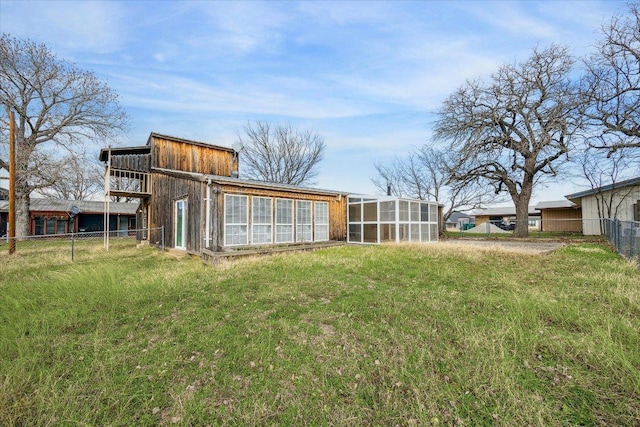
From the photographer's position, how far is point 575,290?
530 cm

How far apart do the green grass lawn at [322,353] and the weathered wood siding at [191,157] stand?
36.9 feet

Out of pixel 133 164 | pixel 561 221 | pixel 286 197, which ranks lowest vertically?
pixel 561 221

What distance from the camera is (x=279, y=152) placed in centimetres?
2672

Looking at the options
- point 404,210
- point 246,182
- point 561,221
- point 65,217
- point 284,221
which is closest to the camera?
point 246,182

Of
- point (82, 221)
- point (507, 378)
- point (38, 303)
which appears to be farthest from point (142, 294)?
point (82, 221)

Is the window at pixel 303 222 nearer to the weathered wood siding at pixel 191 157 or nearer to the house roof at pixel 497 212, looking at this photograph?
the weathered wood siding at pixel 191 157

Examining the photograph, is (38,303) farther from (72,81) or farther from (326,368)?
(72,81)

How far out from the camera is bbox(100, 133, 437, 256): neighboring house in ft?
32.8

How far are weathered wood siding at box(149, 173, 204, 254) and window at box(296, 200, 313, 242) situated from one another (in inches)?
158

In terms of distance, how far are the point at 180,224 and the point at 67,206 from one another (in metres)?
18.9

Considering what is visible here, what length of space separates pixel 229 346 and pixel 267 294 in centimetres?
194

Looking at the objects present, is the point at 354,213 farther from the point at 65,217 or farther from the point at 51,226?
the point at 51,226

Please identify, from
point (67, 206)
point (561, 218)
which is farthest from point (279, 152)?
point (561, 218)

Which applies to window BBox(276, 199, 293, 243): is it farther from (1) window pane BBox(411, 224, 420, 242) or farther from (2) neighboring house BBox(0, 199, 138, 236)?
(2) neighboring house BBox(0, 199, 138, 236)
